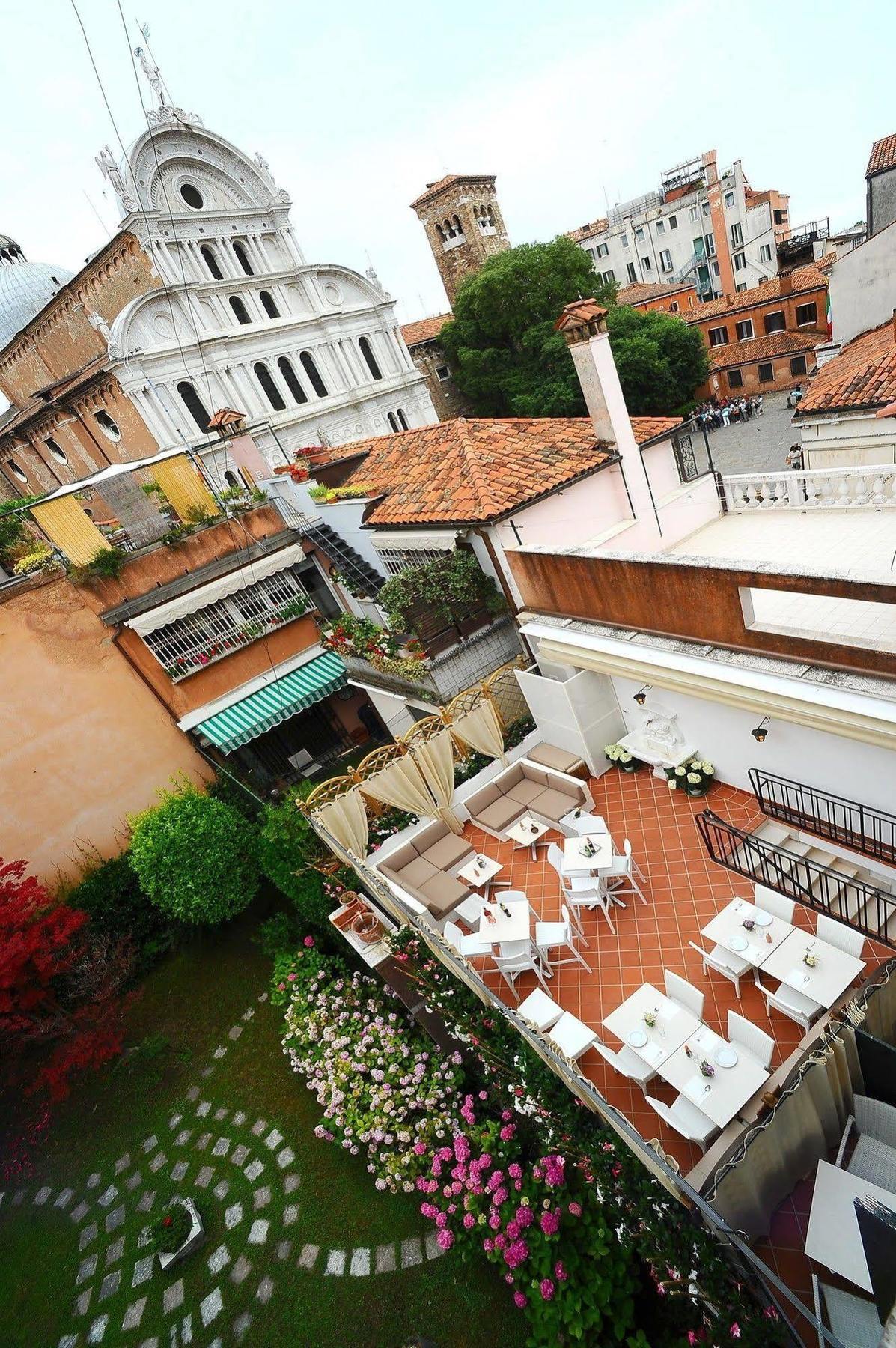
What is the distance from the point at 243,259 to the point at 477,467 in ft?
83.9

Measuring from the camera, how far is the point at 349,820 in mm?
10008

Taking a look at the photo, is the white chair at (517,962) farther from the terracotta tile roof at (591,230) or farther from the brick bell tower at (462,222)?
the terracotta tile roof at (591,230)

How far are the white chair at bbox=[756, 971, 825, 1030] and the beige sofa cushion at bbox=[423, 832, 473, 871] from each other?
468 centimetres

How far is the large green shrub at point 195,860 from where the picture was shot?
464 inches

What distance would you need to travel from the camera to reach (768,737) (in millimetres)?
7090

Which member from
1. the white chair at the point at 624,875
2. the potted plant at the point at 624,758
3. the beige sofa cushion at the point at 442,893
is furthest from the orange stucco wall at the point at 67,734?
the white chair at the point at 624,875

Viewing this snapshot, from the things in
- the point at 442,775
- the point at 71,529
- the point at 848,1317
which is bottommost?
the point at 848,1317

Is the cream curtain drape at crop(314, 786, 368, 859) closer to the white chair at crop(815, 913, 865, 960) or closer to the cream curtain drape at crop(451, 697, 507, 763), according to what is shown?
the cream curtain drape at crop(451, 697, 507, 763)

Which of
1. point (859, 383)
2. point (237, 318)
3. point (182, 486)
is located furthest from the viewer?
point (237, 318)

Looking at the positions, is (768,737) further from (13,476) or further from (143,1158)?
(13,476)

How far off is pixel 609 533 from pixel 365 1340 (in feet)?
40.6

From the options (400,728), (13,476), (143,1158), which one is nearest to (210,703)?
(400,728)

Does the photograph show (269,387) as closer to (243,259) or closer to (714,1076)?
(243,259)

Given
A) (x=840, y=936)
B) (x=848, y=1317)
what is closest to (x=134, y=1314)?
(x=848, y=1317)
